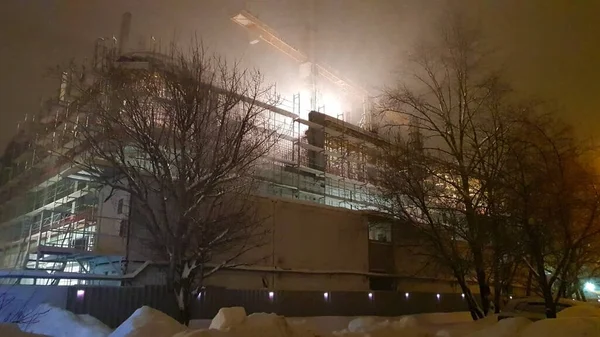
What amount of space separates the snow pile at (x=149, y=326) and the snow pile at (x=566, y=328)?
762 centimetres

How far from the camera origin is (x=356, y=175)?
38.2 meters

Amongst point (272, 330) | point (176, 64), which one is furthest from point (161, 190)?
point (272, 330)

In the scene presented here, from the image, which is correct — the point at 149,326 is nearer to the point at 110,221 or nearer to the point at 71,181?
the point at 110,221

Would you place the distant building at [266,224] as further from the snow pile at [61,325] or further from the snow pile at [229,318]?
the snow pile at [229,318]

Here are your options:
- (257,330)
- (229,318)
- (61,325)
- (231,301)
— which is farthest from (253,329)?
(231,301)

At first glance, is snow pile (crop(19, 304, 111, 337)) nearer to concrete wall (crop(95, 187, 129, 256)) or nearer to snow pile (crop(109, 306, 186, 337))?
snow pile (crop(109, 306, 186, 337))

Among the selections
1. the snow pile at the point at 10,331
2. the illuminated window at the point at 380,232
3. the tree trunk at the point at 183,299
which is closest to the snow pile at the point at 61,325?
the tree trunk at the point at 183,299

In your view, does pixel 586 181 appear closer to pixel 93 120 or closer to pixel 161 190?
pixel 161 190

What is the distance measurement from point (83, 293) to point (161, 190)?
431 centimetres

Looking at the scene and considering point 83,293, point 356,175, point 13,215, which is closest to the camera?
point 83,293

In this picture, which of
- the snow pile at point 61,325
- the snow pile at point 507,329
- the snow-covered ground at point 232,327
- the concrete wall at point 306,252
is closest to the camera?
the snow-covered ground at point 232,327

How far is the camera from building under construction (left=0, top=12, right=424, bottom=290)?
63.4 feet

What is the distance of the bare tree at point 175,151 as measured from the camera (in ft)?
56.8

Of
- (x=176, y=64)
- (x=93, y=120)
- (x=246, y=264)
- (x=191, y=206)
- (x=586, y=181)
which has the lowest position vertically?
(x=246, y=264)
